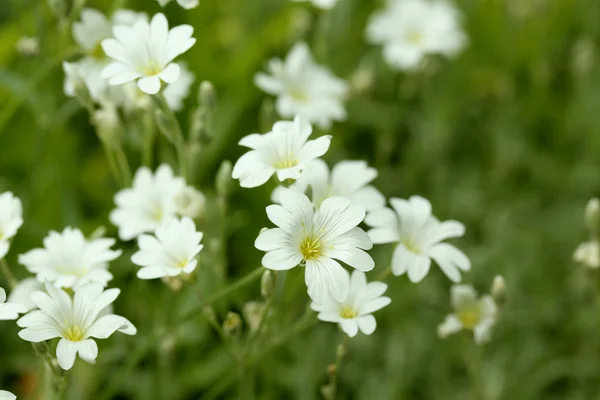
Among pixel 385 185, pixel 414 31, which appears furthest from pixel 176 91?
pixel 414 31

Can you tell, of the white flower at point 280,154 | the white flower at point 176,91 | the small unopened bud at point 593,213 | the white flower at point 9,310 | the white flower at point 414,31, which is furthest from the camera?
the white flower at point 414,31

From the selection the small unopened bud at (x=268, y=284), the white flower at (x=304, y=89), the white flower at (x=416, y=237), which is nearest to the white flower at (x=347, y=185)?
the white flower at (x=416, y=237)

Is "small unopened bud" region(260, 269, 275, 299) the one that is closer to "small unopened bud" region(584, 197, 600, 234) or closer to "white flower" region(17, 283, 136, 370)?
"white flower" region(17, 283, 136, 370)

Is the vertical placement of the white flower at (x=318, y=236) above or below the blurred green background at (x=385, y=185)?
below

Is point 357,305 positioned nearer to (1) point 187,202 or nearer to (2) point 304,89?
(1) point 187,202

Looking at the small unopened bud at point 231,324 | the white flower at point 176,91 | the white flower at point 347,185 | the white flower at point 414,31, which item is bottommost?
the small unopened bud at point 231,324

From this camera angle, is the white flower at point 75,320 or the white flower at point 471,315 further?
the white flower at point 471,315

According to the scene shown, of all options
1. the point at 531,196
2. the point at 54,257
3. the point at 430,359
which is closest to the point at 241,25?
the point at 531,196

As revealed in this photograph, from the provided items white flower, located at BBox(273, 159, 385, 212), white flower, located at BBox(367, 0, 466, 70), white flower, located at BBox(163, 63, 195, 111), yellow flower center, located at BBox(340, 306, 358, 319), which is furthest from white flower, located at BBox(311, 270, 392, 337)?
white flower, located at BBox(367, 0, 466, 70)

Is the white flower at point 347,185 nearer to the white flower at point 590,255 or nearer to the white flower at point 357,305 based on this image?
the white flower at point 357,305
